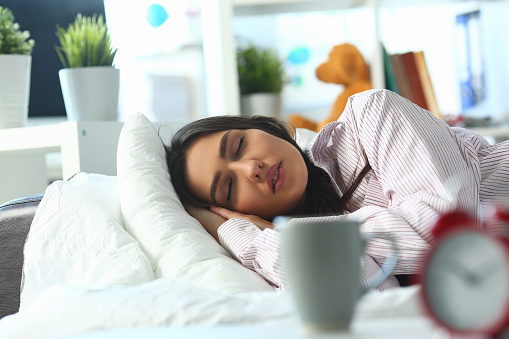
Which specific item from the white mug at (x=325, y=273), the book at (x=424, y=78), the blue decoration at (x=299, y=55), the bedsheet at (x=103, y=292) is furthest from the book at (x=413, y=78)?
the white mug at (x=325, y=273)

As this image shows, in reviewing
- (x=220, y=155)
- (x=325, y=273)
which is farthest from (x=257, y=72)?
(x=325, y=273)

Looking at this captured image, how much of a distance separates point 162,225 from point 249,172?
21 centimetres

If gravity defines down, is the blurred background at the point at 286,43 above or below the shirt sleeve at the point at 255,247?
above

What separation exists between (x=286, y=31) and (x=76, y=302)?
2.37 m

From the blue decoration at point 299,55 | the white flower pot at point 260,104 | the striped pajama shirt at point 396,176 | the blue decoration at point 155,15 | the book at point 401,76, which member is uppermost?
the blue decoration at point 155,15

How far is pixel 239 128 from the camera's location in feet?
4.76

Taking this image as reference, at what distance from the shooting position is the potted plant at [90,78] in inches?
70.6

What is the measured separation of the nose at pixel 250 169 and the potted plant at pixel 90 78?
64 centimetres

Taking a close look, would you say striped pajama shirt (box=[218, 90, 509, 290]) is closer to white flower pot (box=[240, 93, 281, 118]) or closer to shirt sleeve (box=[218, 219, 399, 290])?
shirt sleeve (box=[218, 219, 399, 290])

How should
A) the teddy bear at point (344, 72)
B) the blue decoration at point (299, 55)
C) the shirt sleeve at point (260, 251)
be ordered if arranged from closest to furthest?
the shirt sleeve at point (260, 251), the teddy bear at point (344, 72), the blue decoration at point (299, 55)

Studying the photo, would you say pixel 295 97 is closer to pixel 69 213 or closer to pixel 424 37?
pixel 424 37

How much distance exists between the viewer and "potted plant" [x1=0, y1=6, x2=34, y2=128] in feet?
6.11

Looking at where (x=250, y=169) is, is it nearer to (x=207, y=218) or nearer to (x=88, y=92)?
(x=207, y=218)

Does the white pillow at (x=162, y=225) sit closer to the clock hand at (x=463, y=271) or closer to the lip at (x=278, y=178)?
the lip at (x=278, y=178)
